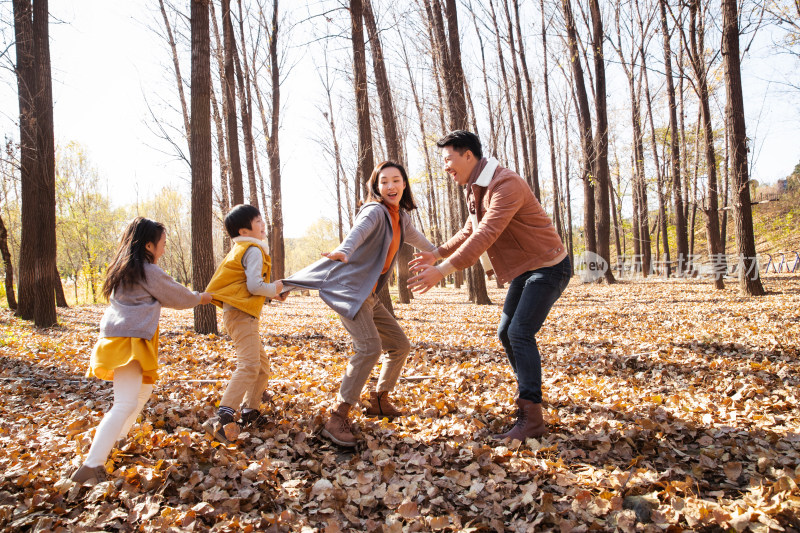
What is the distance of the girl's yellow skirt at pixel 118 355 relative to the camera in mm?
2752

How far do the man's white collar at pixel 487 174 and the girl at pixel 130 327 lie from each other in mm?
2234

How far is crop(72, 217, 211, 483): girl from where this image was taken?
2732 mm

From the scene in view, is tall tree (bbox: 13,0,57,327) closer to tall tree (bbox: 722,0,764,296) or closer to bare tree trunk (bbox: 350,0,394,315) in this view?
bare tree trunk (bbox: 350,0,394,315)

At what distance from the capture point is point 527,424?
3260 mm

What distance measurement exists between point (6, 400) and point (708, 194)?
1662 cm

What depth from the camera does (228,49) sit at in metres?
12.7

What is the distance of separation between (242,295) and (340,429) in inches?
48.4

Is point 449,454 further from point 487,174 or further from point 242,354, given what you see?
point 487,174

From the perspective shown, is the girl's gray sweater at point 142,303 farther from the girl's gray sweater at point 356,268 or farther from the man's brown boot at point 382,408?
the man's brown boot at point 382,408

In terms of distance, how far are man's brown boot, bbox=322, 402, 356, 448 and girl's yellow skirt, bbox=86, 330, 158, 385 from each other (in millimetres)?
1239

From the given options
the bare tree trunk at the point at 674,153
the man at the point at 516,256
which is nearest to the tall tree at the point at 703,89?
the bare tree trunk at the point at 674,153

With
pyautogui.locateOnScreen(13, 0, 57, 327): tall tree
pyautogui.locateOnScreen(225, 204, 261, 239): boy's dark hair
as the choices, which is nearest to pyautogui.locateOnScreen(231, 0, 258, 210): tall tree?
pyautogui.locateOnScreen(13, 0, 57, 327): tall tree

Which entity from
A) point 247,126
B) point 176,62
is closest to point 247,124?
point 247,126

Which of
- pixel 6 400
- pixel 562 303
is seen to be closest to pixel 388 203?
pixel 6 400
